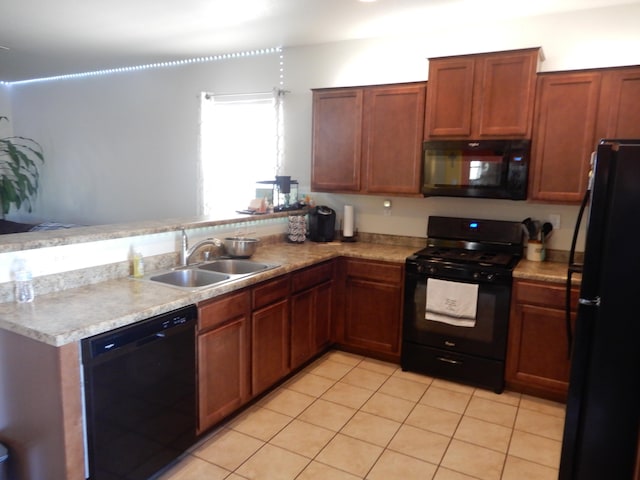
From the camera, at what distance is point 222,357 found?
2.53 m

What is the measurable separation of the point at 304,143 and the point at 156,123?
1913 mm

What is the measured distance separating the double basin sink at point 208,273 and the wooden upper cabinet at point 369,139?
45.8 inches

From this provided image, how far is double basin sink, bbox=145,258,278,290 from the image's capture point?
8.84ft

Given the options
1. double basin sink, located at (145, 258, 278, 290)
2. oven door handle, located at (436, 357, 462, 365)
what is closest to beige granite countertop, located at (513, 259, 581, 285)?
oven door handle, located at (436, 357, 462, 365)

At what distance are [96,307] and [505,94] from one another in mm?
2834

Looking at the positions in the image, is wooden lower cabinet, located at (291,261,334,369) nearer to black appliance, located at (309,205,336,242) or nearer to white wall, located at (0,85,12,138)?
black appliance, located at (309,205,336,242)

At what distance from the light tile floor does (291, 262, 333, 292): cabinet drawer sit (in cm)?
69

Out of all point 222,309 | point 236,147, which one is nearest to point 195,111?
point 236,147

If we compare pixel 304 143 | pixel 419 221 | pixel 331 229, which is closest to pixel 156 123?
pixel 304 143

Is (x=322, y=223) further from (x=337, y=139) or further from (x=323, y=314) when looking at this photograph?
(x=323, y=314)

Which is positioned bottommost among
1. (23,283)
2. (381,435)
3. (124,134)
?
(381,435)

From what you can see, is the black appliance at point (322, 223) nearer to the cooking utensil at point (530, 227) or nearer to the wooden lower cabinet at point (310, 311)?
the wooden lower cabinet at point (310, 311)

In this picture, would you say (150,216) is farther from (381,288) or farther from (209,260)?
(381,288)

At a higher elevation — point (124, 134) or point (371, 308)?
point (124, 134)
